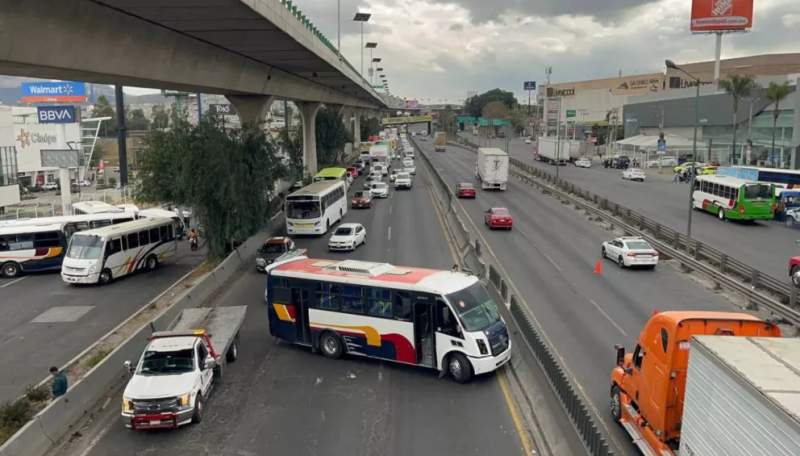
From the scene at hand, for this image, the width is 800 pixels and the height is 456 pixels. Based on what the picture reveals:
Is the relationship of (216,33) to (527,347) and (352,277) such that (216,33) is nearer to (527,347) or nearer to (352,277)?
(352,277)

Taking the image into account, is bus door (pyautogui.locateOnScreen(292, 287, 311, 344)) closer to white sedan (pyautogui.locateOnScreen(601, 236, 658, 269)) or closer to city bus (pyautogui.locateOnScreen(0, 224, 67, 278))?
white sedan (pyautogui.locateOnScreen(601, 236, 658, 269))

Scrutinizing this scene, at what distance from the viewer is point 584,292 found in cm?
2470

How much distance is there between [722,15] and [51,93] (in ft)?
324

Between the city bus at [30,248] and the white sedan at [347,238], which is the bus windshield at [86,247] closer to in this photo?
the city bus at [30,248]

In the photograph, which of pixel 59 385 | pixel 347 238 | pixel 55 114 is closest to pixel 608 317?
pixel 347 238

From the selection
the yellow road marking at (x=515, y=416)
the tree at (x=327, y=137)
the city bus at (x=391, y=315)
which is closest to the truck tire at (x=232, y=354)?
the city bus at (x=391, y=315)

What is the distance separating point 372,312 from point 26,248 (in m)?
24.2

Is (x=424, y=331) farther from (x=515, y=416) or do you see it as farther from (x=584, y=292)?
(x=584, y=292)

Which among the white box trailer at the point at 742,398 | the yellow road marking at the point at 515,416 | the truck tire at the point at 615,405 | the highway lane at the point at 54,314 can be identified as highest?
the white box trailer at the point at 742,398

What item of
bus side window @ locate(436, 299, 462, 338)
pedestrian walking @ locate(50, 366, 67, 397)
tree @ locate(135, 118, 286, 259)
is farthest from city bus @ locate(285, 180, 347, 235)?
pedestrian walking @ locate(50, 366, 67, 397)

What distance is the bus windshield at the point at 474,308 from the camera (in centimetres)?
1589

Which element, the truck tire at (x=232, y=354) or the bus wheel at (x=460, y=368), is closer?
the bus wheel at (x=460, y=368)

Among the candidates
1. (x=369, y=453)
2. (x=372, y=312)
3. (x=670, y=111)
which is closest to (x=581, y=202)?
(x=372, y=312)

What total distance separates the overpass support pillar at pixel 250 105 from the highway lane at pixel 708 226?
27029 mm
